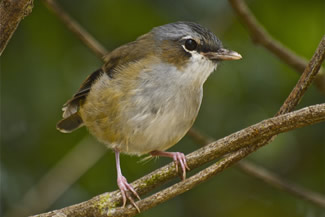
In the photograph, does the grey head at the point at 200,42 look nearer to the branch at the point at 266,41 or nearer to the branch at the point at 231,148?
the branch at the point at 266,41

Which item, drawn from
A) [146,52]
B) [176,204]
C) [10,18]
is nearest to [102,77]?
[146,52]

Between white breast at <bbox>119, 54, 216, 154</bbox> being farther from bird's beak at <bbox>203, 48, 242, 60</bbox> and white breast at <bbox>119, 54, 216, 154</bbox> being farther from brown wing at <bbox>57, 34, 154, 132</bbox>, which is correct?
brown wing at <bbox>57, 34, 154, 132</bbox>

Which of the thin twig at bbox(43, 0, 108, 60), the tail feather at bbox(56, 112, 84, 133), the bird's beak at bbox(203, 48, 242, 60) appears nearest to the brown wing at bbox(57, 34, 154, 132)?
the tail feather at bbox(56, 112, 84, 133)

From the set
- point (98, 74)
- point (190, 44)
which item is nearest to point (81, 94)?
point (98, 74)

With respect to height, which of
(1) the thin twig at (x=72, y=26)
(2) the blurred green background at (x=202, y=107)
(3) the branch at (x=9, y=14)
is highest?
(3) the branch at (x=9, y=14)

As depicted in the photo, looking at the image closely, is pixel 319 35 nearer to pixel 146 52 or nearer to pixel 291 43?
pixel 291 43

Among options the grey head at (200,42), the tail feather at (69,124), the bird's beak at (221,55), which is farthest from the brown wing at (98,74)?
the bird's beak at (221,55)

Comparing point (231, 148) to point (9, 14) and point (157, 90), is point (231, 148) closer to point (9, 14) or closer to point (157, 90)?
point (9, 14)
